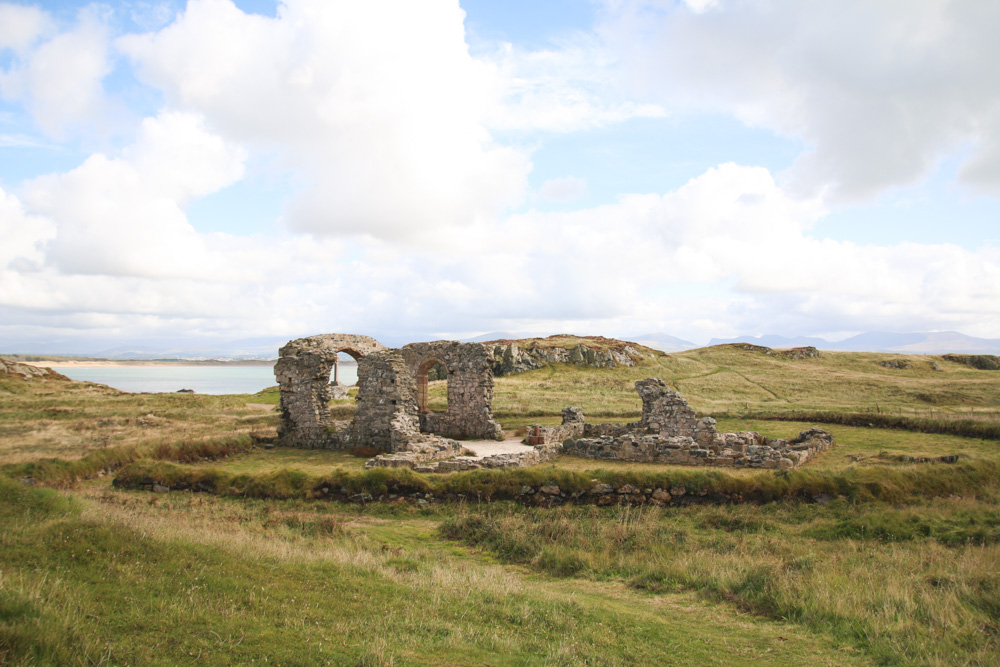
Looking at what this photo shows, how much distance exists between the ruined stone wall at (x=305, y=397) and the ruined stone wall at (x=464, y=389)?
4458mm

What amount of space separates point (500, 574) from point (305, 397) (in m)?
16.3

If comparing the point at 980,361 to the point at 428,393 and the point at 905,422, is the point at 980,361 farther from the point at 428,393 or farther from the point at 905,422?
the point at 428,393

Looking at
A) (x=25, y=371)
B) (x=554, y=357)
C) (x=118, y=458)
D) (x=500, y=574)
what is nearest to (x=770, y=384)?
(x=554, y=357)

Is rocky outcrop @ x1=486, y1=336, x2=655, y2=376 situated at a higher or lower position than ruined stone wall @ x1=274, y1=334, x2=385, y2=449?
higher

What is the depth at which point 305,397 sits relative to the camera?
2228 centimetres

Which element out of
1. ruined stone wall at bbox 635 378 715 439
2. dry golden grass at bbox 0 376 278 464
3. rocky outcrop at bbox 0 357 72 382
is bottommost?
dry golden grass at bbox 0 376 278 464

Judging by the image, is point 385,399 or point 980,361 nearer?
point 385,399

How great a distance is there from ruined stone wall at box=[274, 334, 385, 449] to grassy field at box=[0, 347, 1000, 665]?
21.6ft

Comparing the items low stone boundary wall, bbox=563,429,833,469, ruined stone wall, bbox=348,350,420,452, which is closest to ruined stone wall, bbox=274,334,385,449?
ruined stone wall, bbox=348,350,420,452

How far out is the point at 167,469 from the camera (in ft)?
46.4

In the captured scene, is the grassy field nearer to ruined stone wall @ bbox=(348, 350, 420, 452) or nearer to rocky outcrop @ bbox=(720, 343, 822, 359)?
ruined stone wall @ bbox=(348, 350, 420, 452)

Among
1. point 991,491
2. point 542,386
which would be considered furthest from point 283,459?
point 542,386

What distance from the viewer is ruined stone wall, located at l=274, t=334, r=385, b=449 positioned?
2214cm

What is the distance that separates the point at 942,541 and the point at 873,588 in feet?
11.7
